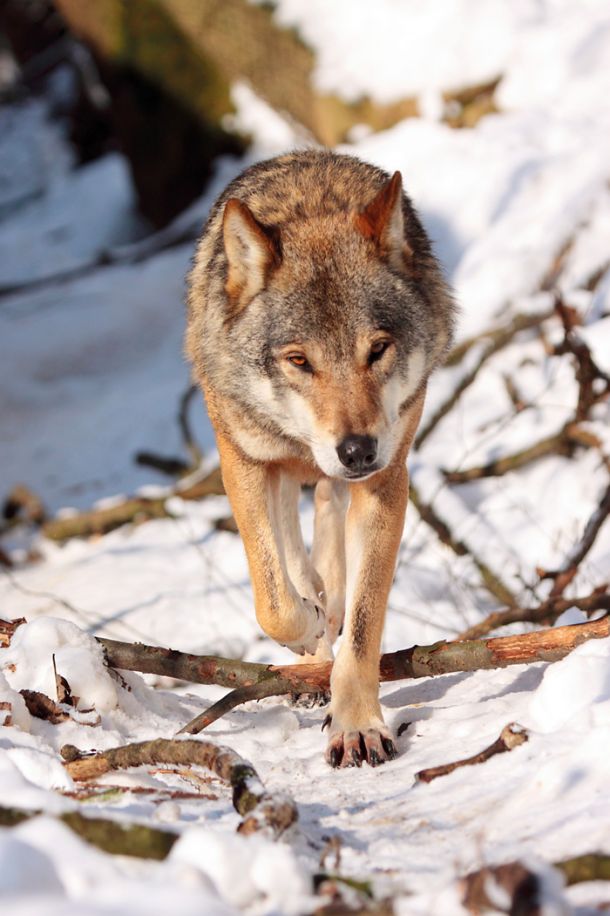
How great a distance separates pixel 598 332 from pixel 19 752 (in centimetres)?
549

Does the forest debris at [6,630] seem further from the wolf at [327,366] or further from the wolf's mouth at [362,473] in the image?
the wolf's mouth at [362,473]

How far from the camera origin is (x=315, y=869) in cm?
222

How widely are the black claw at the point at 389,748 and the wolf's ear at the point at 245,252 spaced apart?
1628mm

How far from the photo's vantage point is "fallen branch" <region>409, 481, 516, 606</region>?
617 centimetres

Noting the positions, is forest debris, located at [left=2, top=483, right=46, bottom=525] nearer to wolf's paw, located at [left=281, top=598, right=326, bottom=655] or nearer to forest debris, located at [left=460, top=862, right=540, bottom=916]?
wolf's paw, located at [left=281, top=598, right=326, bottom=655]

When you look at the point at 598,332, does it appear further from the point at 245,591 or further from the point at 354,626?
the point at 354,626

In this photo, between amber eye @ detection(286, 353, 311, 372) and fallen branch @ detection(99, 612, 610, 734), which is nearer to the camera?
fallen branch @ detection(99, 612, 610, 734)

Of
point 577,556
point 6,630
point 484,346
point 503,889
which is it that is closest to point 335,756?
point 6,630

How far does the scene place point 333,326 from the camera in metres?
3.74

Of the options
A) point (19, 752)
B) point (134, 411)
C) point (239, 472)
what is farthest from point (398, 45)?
point (19, 752)

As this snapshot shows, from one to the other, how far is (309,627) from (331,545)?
75cm

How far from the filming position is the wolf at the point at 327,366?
3682 mm

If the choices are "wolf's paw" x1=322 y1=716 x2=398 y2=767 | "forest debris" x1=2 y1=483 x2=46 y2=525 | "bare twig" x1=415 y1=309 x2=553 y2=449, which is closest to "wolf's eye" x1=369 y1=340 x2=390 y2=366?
"wolf's paw" x1=322 y1=716 x2=398 y2=767

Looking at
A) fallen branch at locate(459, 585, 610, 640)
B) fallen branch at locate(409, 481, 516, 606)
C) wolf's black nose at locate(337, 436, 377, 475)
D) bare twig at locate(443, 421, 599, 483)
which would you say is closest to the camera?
wolf's black nose at locate(337, 436, 377, 475)
